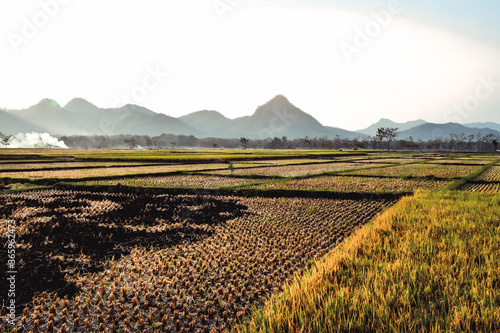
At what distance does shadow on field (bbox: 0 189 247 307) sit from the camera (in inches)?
247

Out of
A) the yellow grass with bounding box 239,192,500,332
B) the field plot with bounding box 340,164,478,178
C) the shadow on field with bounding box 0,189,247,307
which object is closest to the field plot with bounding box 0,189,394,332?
the shadow on field with bounding box 0,189,247,307

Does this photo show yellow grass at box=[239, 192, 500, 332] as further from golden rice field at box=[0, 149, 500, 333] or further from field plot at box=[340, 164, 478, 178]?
field plot at box=[340, 164, 478, 178]

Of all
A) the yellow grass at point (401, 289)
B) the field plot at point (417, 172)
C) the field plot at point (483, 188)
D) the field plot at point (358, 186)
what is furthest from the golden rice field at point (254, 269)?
the field plot at point (417, 172)

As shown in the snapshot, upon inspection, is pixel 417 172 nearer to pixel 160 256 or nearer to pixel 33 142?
pixel 160 256

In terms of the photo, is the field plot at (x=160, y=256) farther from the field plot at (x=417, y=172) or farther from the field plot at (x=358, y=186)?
the field plot at (x=417, y=172)

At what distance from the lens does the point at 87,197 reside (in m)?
15.8

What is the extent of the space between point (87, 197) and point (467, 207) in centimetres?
1696

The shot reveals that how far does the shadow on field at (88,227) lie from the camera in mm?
6285

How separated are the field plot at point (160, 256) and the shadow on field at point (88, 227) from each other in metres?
0.03

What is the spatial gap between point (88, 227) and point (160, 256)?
4094 mm

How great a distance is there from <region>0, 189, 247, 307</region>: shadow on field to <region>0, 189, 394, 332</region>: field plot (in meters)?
0.03

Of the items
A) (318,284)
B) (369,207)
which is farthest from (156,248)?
(369,207)

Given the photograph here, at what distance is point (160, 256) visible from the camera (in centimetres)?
723

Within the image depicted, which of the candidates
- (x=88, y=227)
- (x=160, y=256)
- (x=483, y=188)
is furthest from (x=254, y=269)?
(x=483, y=188)
